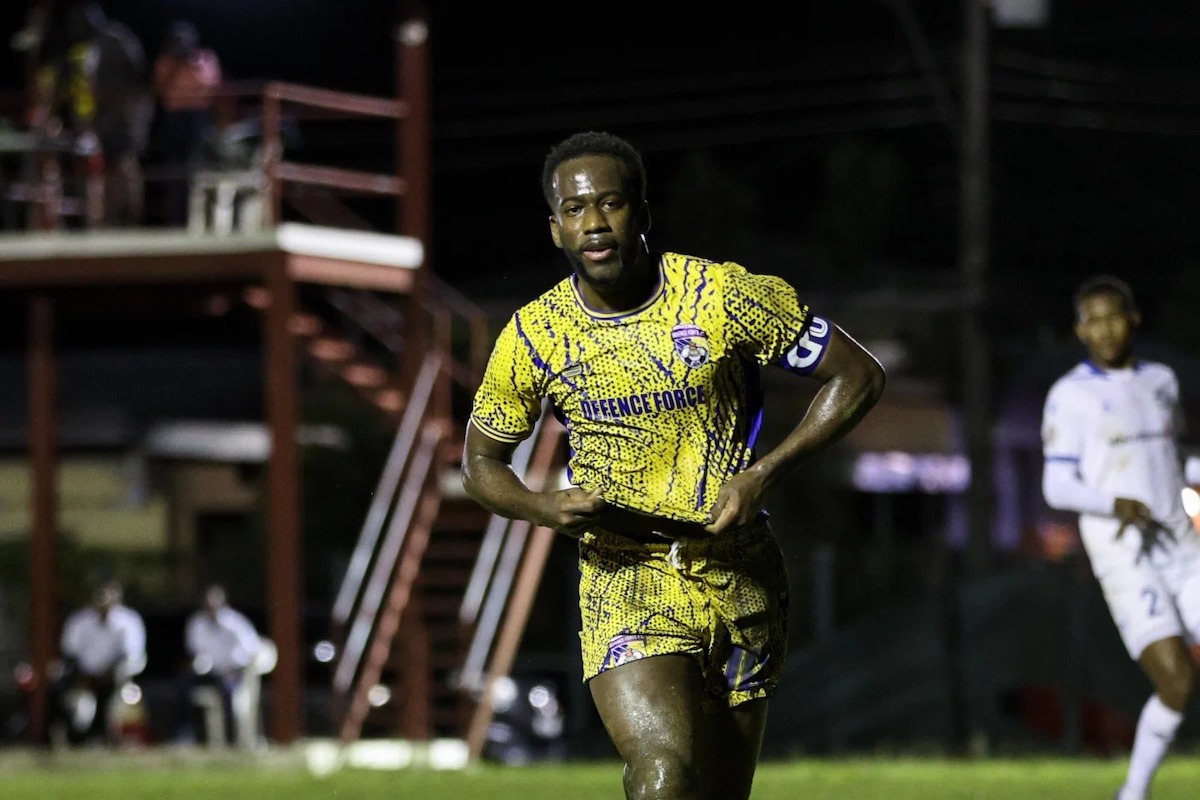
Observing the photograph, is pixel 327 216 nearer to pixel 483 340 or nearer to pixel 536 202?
pixel 483 340

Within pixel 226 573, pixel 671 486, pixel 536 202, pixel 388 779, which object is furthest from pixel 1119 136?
pixel 671 486

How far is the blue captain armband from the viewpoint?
659 centimetres

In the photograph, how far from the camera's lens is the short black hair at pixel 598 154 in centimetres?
653

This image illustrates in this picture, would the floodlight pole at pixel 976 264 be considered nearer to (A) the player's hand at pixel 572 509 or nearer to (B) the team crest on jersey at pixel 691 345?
(B) the team crest on jersey at pixel 691 345

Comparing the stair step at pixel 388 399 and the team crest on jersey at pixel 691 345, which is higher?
the stair step at pixel 388 399

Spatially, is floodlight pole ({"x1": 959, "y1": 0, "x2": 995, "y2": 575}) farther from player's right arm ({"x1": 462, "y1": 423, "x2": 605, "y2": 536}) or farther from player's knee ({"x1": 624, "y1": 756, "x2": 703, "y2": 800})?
player's knee ({"x1": 624, "y1": 756, "x2": 703, "y2": 800})

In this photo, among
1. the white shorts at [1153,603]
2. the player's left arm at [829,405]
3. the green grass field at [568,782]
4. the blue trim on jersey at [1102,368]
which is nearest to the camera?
the player's left arm at [829,405]

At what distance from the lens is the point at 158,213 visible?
21938 mm

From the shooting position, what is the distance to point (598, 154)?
21.4ft

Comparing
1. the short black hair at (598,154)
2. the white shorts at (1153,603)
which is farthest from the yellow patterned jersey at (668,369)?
the white shorts at (1153,603)

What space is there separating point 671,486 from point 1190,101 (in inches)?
1449

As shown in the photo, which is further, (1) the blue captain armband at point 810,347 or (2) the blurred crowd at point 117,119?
(2) the blurred crowd at point 117,119

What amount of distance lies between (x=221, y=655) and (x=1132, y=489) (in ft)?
46.5

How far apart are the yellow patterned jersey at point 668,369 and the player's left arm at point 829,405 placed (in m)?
0.04
